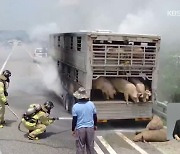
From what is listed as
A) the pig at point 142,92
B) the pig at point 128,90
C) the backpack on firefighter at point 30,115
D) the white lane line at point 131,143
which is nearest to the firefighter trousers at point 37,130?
the backpack on firefighter at point 30,115

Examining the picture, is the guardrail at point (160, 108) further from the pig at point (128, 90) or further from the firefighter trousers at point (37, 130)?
the firefighter trousers at point (37, 130)

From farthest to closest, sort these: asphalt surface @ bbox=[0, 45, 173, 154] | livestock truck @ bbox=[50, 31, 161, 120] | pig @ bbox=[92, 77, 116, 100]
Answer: pig @ bbox=[92, 77, 116, 100], livestock truck @ bbox=[50, 31, 161, 120], asphalt surface @ bbox=[0, 45, 173, 154]

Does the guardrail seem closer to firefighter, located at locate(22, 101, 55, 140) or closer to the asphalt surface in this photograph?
the asphalt surface

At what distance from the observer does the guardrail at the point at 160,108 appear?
11868 millimetres

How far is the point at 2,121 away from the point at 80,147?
4.41 meters

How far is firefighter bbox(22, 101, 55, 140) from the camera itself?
31.4 ft

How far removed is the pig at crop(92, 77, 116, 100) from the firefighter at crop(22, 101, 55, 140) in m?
2.07

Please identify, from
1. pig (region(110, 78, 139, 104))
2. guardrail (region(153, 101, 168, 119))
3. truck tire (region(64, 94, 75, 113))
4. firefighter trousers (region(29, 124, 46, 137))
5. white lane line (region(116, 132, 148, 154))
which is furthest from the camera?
truck tire (region(64, 94, 75, 113))

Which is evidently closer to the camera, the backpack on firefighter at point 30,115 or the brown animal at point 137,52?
the backpack on firefighter at point 30,115

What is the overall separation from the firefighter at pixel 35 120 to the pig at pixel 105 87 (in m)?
2.07

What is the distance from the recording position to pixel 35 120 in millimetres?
9578

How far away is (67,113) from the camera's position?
43.9ft

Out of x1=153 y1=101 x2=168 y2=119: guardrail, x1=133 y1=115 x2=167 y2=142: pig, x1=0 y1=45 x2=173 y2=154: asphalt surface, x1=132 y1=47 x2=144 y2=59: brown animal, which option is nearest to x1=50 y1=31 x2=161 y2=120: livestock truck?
x1=132 y1=47 x2=144 y2=59: brown animal

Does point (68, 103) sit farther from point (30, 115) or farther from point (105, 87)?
point (30, 115)
